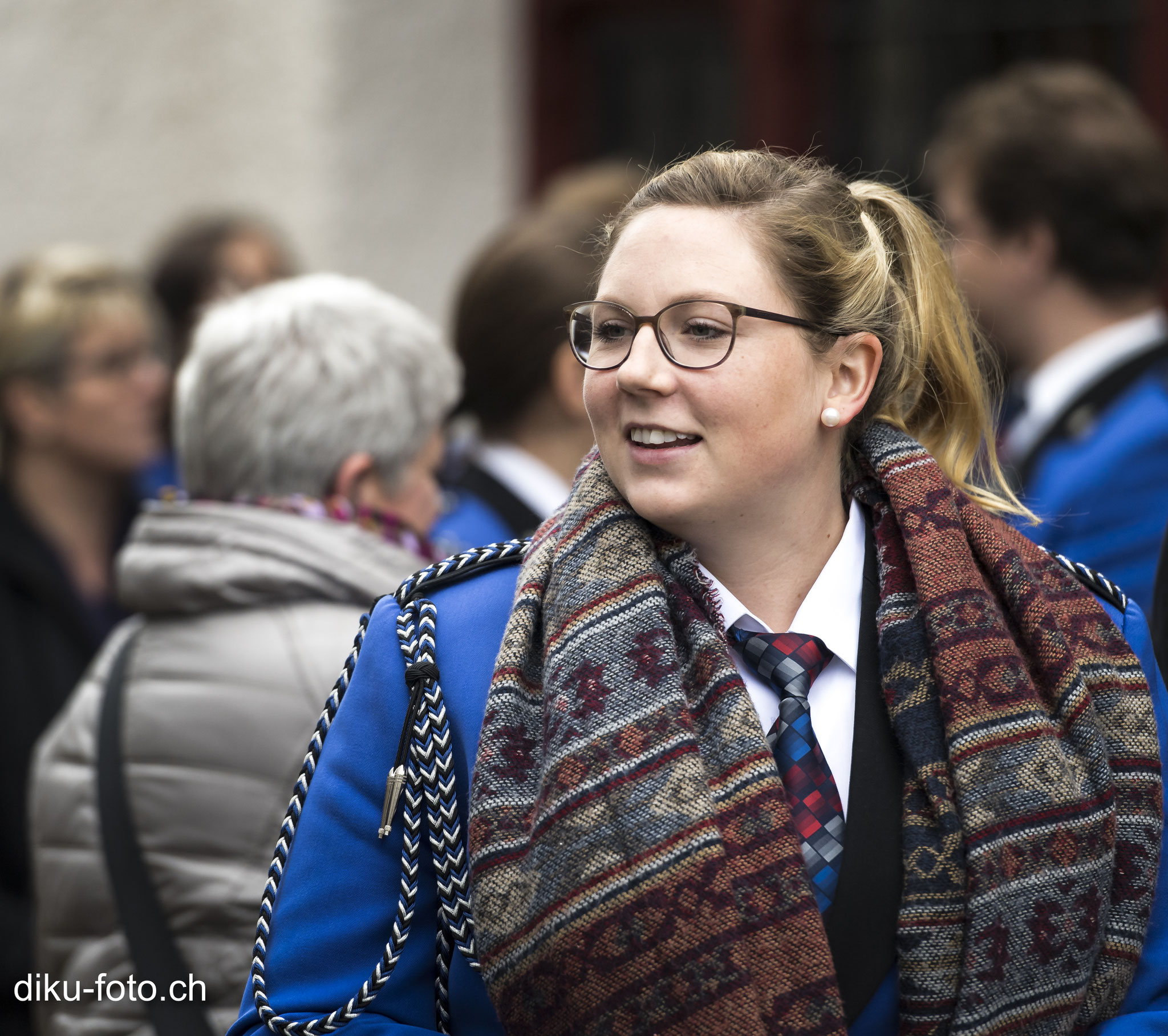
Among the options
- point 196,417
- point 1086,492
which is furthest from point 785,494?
point 1086,492

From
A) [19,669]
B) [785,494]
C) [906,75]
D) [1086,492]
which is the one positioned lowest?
[19,669]

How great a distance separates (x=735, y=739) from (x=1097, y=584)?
0.58 meters

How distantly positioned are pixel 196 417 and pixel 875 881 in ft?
Result: 4.69

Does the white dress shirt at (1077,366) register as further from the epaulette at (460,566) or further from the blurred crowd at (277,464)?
the epaulette at (460,566)

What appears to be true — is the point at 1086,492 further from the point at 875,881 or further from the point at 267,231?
the point at 267,231

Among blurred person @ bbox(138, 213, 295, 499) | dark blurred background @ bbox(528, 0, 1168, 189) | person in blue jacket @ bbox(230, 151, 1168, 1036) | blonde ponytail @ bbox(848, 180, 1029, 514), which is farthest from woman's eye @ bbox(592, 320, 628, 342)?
blurred person @ bbox(138, 213, 295, 499)

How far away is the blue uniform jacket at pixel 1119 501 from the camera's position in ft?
8.95

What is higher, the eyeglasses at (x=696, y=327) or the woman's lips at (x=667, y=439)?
the eyeglasses at (x=696, y=327)

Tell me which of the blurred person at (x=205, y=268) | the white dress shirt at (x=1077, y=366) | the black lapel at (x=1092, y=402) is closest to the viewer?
the black lapel at (x=1092, y=402)

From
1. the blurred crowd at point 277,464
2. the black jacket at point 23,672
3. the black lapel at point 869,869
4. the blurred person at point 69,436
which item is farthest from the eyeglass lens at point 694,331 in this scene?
the blurred person at point 69,436

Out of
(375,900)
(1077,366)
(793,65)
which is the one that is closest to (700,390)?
(375,900)

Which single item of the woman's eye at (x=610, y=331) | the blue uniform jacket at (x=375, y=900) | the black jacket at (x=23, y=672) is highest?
the woman's eye at (x=610, y=331)

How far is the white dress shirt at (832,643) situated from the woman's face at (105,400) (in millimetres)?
2498

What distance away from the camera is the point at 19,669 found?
3119mm
